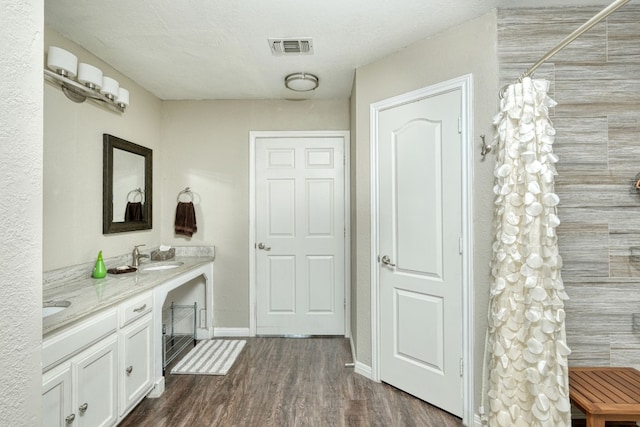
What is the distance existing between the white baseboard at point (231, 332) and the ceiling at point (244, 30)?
2465 millimetres

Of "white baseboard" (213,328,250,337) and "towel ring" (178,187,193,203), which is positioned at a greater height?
"towel ring" (178,187,193,203)

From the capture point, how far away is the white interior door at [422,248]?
83.7 inches

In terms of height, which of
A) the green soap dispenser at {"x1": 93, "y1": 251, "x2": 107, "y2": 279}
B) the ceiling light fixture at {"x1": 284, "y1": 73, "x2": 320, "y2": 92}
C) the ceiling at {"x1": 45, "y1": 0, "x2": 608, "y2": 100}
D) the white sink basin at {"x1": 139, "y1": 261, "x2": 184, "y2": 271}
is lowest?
the white sink basin at {"x1": 139, "y1": 261, "x2": 184, "y2": 271}

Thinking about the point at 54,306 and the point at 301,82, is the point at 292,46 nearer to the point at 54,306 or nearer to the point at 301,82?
the point at 301,82

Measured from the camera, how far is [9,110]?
844 millimetres

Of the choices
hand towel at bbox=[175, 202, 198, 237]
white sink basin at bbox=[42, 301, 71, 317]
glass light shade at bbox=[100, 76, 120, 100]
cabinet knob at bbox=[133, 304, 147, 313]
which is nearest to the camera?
white sink basin at bbox=[42, 301, 71, 317]

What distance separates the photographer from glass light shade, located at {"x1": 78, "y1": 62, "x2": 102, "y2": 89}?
221 centimetres

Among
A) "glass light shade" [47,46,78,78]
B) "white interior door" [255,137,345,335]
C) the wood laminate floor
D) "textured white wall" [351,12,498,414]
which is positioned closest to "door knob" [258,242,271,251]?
"white interior door" [255,137,345,335]

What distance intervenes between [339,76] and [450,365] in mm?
2392

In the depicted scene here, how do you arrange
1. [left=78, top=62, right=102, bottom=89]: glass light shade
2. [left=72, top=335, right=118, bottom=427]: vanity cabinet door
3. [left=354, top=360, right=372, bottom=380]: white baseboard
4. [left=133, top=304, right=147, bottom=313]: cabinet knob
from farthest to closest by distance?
[left=354, top=360, right=372, bottom=380]: white baseboard
[left=78, top=62, right=102, bottom=89]: glass light shade
[left=133, top=304, right=147, bottom=313]: cabinet knob
[left=72, top=335, right=118, bottom=427]: vanity cabinet door

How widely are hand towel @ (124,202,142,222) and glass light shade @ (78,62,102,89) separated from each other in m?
1.02

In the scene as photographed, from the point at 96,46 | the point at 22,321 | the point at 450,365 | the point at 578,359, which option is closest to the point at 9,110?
the point at 22,321

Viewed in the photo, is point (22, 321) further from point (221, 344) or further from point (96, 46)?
point (221, 344)

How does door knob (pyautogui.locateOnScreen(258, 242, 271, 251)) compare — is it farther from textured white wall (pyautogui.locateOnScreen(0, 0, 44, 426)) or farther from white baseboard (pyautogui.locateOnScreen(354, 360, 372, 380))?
textured white wall (pyautogui.locateOnScreen(0, 0, 44, 426))
